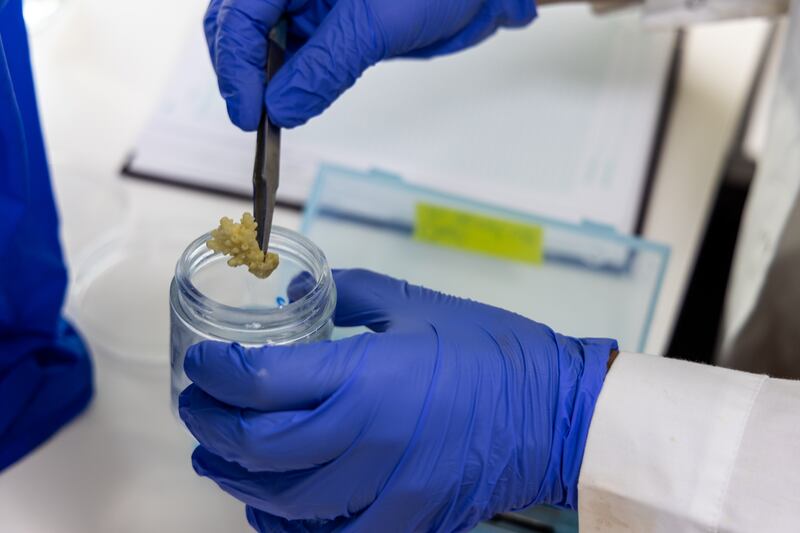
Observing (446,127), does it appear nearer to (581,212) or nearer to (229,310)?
(581,212)

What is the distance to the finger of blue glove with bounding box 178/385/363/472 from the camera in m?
0.56

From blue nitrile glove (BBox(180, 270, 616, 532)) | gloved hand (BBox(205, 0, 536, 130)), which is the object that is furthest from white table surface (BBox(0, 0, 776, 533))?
gloved hand (BBox(205, 0, 536, 130))

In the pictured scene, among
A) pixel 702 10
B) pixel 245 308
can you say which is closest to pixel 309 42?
pixel 245 308

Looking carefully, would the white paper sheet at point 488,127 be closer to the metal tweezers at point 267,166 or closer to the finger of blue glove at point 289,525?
the metal tweezers at point 267,166

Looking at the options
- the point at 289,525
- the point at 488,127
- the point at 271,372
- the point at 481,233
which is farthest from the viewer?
the point at 488,127

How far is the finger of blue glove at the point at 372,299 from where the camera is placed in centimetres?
66

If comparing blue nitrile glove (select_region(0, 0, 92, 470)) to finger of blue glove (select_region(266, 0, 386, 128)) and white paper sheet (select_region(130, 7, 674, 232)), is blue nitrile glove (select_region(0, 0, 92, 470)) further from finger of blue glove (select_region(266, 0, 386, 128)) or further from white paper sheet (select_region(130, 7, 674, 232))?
white paper sheet (select_region(130, 7, 674, 232))

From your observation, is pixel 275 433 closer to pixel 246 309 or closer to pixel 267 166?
pixel 246 309

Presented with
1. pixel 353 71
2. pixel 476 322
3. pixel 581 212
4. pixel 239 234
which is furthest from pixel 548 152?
pixel 239 234

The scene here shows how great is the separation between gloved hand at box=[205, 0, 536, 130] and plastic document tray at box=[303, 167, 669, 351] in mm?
197

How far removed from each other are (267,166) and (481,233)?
14.4 inches

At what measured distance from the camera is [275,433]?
0.56 m

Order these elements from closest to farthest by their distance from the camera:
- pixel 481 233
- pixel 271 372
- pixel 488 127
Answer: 1. pixel 271 372
2. pixel 481 233
3. pixel 488 127

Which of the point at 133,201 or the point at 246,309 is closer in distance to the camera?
the point at 246,309
